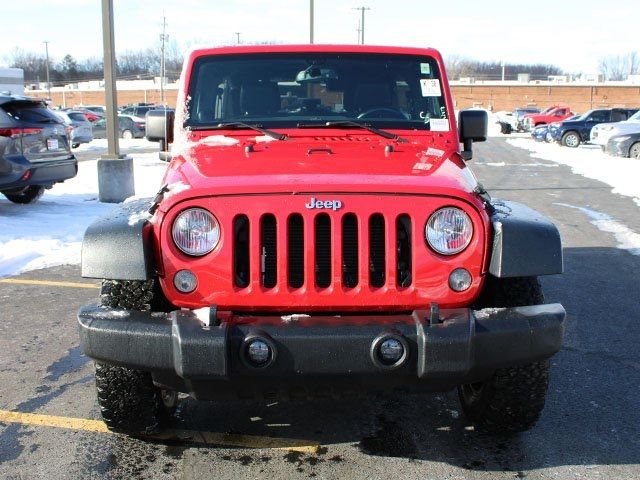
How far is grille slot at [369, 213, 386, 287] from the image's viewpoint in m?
2.95

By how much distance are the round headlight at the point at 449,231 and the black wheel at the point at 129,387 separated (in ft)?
3.97

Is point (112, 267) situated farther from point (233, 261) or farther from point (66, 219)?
point (66, 219)

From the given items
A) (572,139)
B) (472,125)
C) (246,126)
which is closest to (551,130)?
(572,139)

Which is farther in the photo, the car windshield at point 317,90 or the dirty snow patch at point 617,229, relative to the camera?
the dirty snow patch at point 617,229

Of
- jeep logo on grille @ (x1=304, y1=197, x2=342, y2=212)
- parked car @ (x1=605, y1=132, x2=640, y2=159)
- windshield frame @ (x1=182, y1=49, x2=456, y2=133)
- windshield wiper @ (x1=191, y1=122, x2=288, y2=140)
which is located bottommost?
parked car @ (x1=605, y1=132, x2=640, y2=159)

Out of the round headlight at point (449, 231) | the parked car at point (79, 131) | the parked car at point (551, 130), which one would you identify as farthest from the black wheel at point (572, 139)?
the round headlight at point (449, 231)

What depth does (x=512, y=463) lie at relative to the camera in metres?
3.22

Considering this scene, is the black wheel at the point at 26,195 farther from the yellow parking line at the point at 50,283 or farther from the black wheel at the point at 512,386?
the black wheel at the point at 512,386

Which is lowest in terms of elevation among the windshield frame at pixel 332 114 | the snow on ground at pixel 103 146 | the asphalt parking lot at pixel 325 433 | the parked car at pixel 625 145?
the asphalt parking lot at pixel 325 433

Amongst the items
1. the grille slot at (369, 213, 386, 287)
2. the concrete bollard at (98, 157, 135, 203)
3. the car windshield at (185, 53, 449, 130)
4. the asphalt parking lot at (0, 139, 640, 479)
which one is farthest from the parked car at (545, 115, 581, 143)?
the grille slot at (369, 213, 386, 287)

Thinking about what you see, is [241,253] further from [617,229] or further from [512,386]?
[617,229]

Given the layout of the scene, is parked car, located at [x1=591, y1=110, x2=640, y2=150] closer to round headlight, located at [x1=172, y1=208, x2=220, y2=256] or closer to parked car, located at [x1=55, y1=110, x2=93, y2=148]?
parked car, located at [x1=55, y1=110, x2=93, y2=148]

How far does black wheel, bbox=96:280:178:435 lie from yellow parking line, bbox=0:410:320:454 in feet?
0.58

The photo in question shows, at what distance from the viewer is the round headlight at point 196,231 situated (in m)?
2.93
